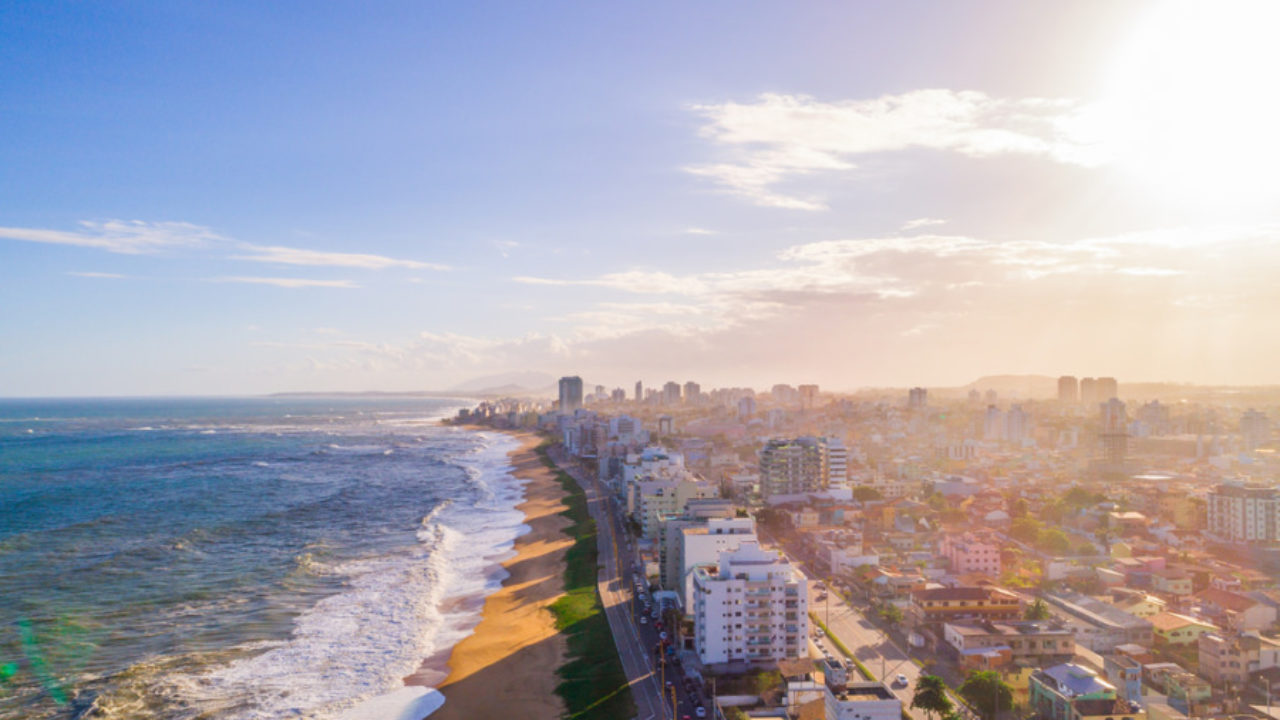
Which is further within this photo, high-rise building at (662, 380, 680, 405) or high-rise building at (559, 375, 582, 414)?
high-rise building at (662, 380, 680, 405)

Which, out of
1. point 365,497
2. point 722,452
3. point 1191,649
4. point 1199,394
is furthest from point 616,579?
point 1199,394

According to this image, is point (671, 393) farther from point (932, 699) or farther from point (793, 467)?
point (932, 699)

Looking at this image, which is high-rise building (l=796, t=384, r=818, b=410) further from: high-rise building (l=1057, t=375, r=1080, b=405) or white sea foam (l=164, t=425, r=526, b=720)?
white sea foam (l=164, t=425, r=526, b=720)

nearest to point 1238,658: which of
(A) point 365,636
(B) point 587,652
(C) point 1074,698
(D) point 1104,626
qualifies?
(D) point 1104,626

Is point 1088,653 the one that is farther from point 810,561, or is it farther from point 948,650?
point 810,561

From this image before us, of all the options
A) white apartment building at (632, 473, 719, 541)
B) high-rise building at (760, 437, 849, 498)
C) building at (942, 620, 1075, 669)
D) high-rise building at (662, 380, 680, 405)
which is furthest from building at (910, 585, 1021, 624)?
high-rise building at (662, 380, 680, 405)

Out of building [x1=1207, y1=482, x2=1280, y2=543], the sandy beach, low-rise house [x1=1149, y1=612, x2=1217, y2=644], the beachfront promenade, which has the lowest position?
the sandy beach
